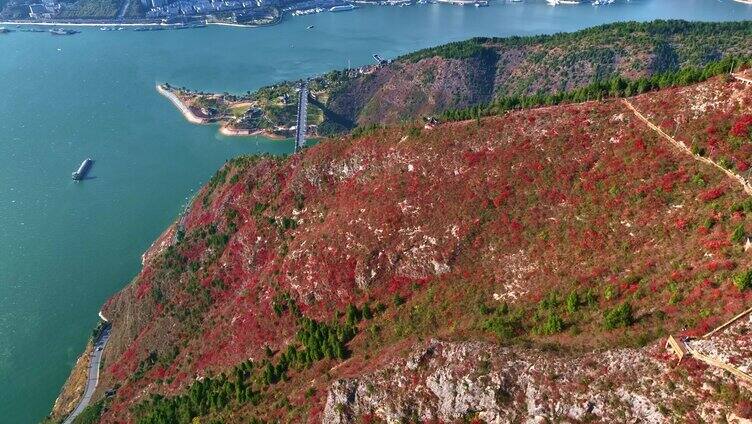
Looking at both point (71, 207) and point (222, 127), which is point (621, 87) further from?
point (222, 127)

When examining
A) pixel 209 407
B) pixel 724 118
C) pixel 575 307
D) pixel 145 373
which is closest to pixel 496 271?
pixel 575 307

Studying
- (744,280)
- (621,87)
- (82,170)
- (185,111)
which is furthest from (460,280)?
(185,111)

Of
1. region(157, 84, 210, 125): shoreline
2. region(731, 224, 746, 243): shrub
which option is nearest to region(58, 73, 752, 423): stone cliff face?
region(731, 224, 746, 243): shrub

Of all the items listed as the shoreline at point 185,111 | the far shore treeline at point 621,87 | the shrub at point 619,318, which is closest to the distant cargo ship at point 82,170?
the shoreline at point 185,111

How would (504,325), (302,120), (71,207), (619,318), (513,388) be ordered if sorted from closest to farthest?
1. (513,388)
2. (619,318)
3. (504,325)
4. (71,207)
5. (302,120)

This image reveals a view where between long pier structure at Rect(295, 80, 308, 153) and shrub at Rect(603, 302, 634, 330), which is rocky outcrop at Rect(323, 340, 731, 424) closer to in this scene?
shrub at Rect(603, 302, 634, 330)

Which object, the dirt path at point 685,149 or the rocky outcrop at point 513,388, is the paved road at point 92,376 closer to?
the rocky outcrop at point 513,388
